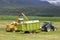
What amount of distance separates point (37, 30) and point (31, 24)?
1257 mm

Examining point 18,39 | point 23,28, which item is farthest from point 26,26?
point 18,39

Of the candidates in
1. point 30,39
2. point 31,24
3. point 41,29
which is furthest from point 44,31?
point 30,39

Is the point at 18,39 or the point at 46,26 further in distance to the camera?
the point at 46,26

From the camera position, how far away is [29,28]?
109 feet

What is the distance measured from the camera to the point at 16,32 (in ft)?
113

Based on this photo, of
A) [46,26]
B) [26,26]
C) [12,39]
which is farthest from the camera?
[46,26]

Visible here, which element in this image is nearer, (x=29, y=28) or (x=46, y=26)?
(x=29, y=28)

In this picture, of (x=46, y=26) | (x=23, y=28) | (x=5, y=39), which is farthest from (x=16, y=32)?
(x=5, y=39)

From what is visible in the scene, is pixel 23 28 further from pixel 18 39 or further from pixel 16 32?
pixel 18 39

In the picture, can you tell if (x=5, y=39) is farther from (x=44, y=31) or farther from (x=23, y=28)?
(x=44, y=31)

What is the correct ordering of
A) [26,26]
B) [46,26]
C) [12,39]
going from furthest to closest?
[46,26]
[26,26]
[12,39]

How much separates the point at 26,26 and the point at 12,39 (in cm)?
678

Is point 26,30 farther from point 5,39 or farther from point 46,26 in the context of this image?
point 5,39

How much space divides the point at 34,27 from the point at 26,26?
1.09 meters
